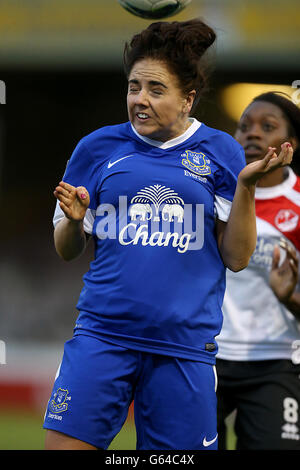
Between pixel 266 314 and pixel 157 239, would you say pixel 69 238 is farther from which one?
pixel 266 314

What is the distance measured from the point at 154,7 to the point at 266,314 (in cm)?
140

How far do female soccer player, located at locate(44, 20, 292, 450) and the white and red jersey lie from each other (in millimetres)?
885

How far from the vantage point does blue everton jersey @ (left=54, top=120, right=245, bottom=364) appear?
2.08 metres

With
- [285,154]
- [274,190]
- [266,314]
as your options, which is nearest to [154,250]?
[285,154]

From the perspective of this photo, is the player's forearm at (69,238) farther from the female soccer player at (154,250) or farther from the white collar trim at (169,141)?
the white collar trim at (169,141)

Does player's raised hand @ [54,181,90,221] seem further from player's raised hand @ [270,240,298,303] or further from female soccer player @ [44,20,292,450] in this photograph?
player's raised hand @ [270,240,298,303]

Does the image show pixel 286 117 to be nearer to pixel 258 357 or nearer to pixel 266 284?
pixel 266 284

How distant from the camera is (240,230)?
214cm

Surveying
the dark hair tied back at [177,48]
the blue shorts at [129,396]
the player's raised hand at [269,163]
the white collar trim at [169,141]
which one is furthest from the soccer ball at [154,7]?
the blue shorts at [129,396]

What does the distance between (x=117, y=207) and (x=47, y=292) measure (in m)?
6.94

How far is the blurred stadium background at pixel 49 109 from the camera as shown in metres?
7.55

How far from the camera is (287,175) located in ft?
10.7
